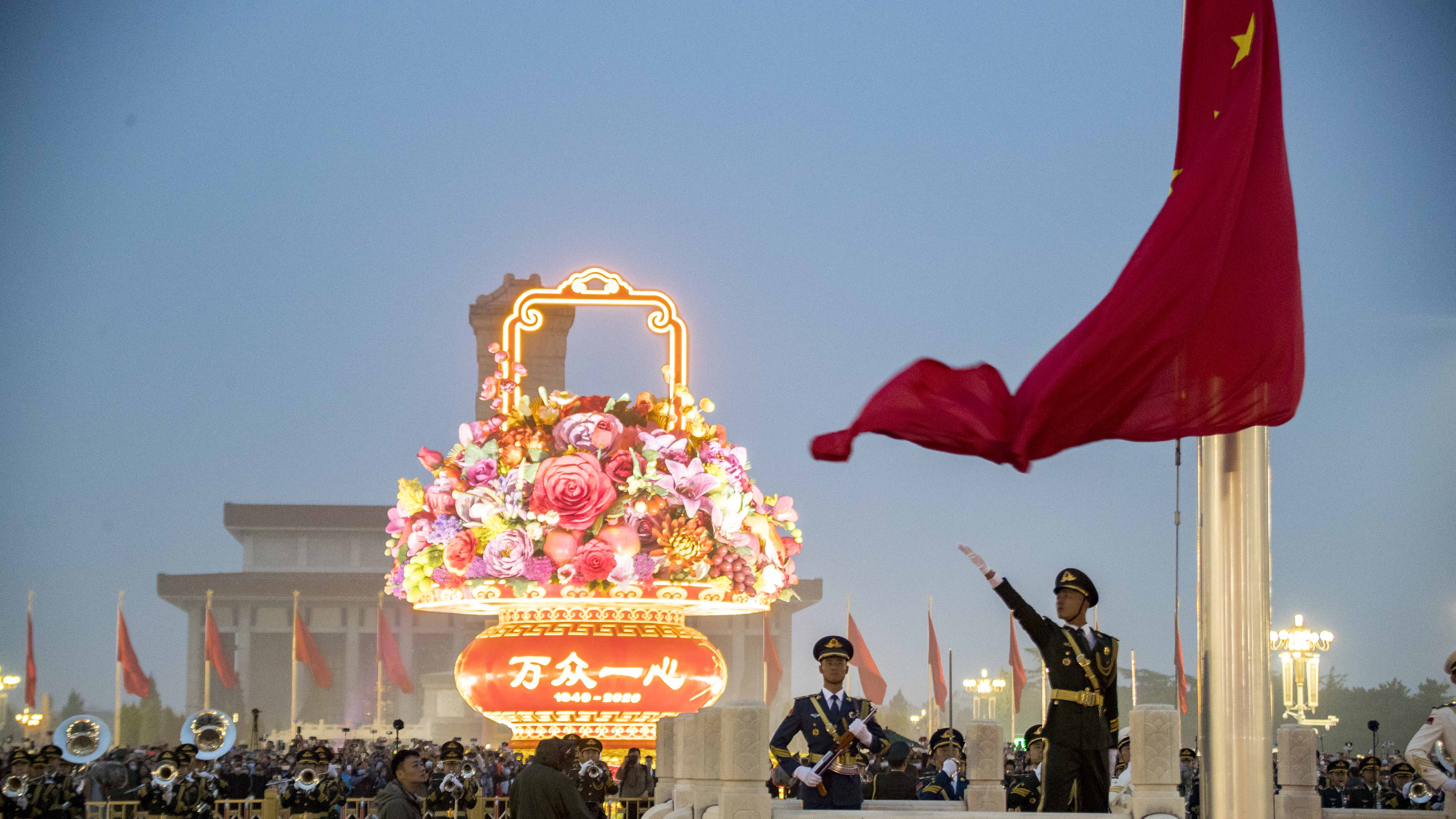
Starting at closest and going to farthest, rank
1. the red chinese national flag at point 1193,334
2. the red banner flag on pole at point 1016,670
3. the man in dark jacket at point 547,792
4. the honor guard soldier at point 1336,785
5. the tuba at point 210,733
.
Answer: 1. the red chinese national flag at point 1193,334
2. the man in dark jacket at point 547,792
3. the honor guard soldier at point 1336,785
4. the tuba at point 210,733
5. the red banner flag on pole at point 1016,670

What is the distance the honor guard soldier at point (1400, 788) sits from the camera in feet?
42.5

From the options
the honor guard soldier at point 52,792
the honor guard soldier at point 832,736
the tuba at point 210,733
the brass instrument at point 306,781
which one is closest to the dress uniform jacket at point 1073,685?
the honor guard soldier at point 832,736

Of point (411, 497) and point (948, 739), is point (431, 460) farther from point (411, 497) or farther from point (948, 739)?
point (948, 739)

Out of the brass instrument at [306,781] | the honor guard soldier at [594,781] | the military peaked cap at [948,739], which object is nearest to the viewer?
the honor guard soldier at [594,781]

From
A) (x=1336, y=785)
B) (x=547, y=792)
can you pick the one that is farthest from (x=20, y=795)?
(x=1336, y=785)

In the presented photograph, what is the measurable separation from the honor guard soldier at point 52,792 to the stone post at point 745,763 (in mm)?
7962

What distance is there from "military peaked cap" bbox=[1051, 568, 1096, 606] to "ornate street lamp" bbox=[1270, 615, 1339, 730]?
2068cm

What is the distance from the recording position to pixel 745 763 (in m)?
6.77

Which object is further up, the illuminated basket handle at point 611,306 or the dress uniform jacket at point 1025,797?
the illuminated basket handle at point 611,306

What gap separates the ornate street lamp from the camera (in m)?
26.8

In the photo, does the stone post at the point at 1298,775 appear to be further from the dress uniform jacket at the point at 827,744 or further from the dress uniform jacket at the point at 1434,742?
the dress uniform jacket at the point at 827,744

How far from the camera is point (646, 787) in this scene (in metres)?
14.0

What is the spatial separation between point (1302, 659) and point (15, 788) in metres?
22.5

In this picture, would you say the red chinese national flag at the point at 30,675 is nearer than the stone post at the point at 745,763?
No
